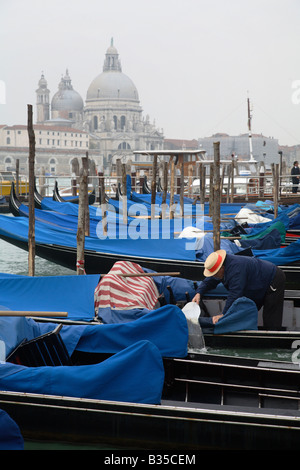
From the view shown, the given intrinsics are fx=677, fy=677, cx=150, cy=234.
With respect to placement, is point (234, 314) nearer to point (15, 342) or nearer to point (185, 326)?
point (185, 326)

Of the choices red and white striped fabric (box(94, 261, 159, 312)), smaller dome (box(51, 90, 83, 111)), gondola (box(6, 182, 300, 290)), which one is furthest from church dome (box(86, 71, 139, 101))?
red and white striped fabric (box(94, 261, 159, 312))

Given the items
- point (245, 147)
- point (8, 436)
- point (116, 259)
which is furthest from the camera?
point (245, 147)

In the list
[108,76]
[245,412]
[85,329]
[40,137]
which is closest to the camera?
[245,412]

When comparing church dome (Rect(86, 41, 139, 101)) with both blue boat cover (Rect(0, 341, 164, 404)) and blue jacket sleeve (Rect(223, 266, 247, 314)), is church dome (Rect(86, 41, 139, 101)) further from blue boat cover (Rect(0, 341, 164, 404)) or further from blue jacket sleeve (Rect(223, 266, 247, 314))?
blue boat cover (Rect(0, 341, 164, 404))

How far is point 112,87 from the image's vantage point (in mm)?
70438

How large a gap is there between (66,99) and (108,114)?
21.4 feet

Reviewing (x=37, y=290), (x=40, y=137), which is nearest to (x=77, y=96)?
(x=40, y=137)

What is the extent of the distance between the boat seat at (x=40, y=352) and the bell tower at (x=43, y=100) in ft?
240

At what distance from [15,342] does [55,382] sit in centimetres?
39

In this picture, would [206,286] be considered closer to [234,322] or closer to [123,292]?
[234,322]

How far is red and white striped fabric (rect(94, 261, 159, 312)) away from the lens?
13.8ft

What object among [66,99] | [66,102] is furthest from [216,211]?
[66,99]

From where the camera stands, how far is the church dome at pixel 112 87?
70.1 m

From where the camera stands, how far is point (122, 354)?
309 cm
